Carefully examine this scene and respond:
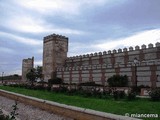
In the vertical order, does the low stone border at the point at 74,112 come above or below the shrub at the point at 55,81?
below

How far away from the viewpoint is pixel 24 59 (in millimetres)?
102562

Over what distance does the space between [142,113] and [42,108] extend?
6.61m

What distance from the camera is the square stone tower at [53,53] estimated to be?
71.2 m

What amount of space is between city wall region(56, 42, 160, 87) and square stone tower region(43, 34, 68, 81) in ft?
7.01

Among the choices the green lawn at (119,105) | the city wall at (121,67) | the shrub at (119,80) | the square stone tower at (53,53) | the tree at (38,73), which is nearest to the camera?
the green lawn at (119,105)

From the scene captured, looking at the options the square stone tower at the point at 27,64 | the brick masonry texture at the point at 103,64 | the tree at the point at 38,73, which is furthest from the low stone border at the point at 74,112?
the square stone tower at the point at 27,64

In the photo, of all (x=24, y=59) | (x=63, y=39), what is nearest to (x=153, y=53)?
(x=63, y=39)

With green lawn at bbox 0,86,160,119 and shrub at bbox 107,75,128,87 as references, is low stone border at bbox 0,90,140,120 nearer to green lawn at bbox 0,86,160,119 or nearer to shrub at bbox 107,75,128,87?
green lawn at bbox 0,86,160,119

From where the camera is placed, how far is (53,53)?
234ft

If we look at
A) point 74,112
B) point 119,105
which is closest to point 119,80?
point 119,105

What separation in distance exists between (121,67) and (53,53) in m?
27.3

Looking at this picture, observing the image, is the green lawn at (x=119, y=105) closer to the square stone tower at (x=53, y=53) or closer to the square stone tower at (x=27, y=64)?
the square stone tower at (x=53, y=53)

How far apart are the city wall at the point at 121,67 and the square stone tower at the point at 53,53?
214 centimetres

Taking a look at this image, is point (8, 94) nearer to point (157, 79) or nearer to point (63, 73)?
point (157, 79)
